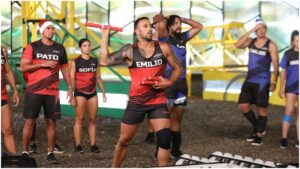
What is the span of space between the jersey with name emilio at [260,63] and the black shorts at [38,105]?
12.3 feet

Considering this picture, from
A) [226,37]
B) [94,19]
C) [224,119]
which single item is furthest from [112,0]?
[224,119]

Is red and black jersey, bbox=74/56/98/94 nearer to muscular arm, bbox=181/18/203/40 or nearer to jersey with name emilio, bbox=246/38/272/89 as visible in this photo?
muscular arm, bbox=181/18/203/40

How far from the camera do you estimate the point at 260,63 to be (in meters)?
10.5

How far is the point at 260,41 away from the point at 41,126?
4.24 metres

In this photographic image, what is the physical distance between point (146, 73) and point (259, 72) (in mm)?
4232

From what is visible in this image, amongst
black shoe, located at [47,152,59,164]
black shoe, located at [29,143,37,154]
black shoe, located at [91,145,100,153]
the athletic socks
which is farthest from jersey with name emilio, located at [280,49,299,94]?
black shoe, located at [29,143,37,154]

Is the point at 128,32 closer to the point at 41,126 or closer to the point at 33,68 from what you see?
the point at 41,126

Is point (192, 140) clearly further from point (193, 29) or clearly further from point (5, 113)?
point (5, 113)

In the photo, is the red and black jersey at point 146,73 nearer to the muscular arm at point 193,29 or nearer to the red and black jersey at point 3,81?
the red and black jersey at point 3,81

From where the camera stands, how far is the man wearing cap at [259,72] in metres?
10.3

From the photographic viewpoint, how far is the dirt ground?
891cm

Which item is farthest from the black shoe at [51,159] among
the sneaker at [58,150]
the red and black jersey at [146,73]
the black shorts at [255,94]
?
the black shorts at [255,94]

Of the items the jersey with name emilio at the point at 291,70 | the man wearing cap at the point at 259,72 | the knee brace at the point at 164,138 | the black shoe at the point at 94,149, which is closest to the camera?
the knee brace at the point at 164,138

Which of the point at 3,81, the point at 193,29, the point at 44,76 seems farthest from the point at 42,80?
the point at 193,29
